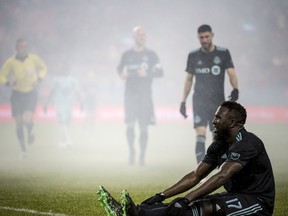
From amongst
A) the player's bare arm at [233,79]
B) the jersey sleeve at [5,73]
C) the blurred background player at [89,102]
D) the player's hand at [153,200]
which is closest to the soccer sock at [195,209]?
the player's hand at [153,200]

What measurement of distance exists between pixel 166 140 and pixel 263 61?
7.70m

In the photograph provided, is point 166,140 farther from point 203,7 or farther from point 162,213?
point 162,213

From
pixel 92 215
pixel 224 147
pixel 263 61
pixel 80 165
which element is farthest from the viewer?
pixel 263 61

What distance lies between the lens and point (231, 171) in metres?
5.21

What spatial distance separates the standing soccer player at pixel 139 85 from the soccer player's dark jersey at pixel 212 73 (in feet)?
10.4

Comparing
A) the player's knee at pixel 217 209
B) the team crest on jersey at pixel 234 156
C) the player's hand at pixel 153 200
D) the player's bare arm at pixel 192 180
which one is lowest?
the player's knee at pixel 217 209

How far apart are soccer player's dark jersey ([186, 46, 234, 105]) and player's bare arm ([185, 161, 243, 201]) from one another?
5.39 metres

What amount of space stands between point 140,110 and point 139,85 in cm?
55

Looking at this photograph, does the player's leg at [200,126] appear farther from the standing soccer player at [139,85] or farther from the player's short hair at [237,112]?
the player's short hair at [237,112]

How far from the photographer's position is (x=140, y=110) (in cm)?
1389

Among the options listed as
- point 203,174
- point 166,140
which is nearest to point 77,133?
point 166,140

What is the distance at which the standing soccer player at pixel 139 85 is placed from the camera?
1384 centimetres

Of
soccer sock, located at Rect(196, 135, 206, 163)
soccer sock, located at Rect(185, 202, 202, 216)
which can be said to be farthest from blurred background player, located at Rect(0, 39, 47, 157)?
soccer sock, located at Rect(185, 202, 202, 216)

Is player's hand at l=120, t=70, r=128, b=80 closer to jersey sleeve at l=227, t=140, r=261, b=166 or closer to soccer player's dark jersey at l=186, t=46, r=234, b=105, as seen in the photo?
soccer player's dark jersey at l=186, t=46, r=234, b=105
